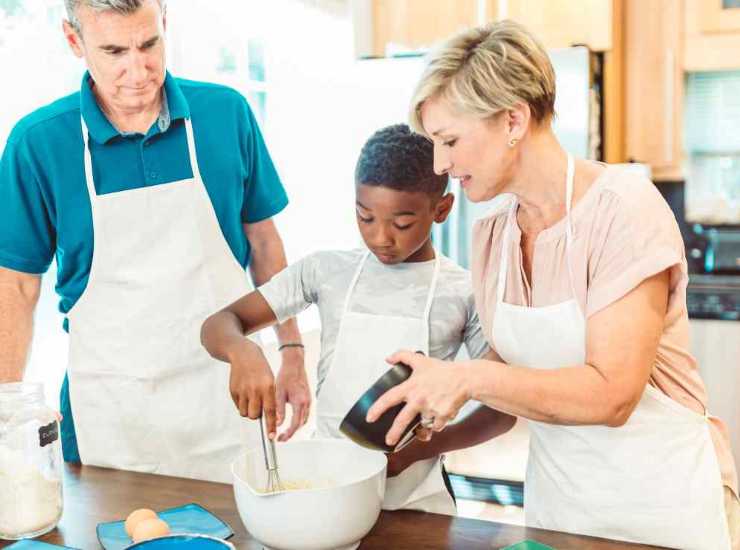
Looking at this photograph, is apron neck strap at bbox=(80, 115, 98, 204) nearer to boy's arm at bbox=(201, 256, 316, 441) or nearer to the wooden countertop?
boy's arm at bbox=(201, 256, 316, 441)

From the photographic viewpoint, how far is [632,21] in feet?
11.1

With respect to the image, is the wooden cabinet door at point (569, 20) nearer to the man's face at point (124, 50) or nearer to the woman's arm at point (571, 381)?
the man's face at point (124, 50)

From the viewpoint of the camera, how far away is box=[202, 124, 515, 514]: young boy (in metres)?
1.30

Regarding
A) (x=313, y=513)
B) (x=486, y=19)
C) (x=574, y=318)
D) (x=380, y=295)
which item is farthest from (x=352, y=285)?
(x=486, y=19)

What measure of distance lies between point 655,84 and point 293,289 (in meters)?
2.48

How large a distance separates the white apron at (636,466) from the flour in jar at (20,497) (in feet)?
2.27

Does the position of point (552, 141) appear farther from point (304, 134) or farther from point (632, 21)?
point (632, 21)

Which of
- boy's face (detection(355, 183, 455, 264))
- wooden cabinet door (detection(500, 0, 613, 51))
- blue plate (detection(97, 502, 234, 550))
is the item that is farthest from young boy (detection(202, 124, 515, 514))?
wooden cabinet door (detection(500, 0, 613, 51))

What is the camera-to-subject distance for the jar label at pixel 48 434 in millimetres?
1163

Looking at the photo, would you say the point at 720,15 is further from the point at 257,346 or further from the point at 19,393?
the point at 19,393

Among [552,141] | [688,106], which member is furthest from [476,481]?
[552,141]

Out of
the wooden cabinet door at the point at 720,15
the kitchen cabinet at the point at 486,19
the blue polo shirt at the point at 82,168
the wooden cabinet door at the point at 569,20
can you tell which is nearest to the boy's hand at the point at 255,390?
the blue polo shirt at the point at 82,168

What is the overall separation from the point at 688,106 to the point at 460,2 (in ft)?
3.52

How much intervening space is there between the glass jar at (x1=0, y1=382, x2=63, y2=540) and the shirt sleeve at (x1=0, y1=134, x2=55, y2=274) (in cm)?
47
